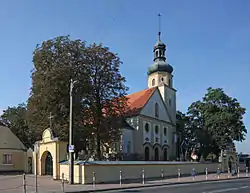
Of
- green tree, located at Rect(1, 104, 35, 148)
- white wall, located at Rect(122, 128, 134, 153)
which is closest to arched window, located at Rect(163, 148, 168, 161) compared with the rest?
white wall, located at Rect(122, 128, 134, 153)

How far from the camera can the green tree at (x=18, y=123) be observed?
54659mm

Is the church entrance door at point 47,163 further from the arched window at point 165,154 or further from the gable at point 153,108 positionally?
the arched window at point 165,154

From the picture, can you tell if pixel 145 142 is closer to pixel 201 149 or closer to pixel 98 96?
pixel 201 149

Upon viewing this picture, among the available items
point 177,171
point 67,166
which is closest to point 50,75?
point 67,166

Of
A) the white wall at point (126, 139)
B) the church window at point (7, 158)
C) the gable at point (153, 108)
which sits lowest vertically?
the church window at point (7, 158)

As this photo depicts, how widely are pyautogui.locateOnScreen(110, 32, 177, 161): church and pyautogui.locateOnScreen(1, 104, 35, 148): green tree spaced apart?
14624 millimetres

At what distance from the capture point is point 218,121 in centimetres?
5988

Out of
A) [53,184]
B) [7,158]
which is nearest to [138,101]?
[7,158]

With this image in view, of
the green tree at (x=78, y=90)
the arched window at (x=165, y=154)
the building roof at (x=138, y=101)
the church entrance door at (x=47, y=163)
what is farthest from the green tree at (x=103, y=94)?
the arched window at (x=165, y=154)

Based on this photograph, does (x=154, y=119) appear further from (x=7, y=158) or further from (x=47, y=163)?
(x=47, y=163)

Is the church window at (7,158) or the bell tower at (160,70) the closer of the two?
the church window at (7,158)

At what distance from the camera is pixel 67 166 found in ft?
90.0

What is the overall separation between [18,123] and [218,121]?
33.1 metres

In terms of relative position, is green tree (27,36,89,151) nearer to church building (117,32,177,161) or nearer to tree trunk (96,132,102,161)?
tree trunk (96,132,102,161)
